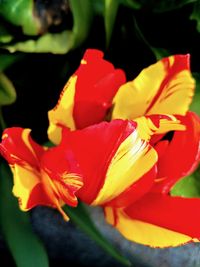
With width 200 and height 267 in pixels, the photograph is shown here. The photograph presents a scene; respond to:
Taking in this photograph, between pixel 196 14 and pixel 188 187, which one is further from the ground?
pixel 196 14

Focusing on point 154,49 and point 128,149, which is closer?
point 128,149

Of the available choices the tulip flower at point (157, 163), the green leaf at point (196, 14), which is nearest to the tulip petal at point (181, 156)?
the tulip flower at point (157, 163)

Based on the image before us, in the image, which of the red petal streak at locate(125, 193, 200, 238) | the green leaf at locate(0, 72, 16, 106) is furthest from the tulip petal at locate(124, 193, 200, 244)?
the green leaf at locate(0, 72, 16, 106)

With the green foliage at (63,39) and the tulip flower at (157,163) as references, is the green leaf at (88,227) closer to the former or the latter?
the tulip flower at (157,163)

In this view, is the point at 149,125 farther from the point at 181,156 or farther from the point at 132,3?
the point at 132,3

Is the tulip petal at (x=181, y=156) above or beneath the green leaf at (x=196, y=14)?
beneath

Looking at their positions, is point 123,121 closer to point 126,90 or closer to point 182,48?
point 126,90

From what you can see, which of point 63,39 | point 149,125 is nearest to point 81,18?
point 63,39

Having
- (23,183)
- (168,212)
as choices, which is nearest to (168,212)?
(168,212)
